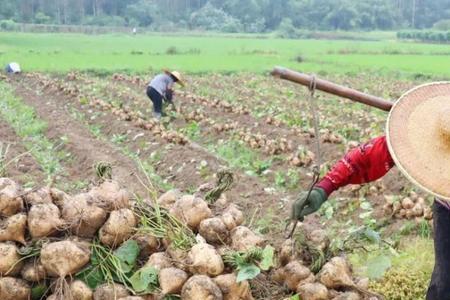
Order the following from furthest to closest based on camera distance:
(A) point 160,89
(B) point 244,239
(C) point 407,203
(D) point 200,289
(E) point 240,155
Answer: (A) point 160,89 < (E) point 240,155 < (C) point 407,203 < (B) point 244,239 < (D) point 200,289

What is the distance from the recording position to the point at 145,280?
287cm

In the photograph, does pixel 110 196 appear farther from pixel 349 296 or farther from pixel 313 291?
pixel 349 296

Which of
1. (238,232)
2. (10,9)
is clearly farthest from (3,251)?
(10,9)

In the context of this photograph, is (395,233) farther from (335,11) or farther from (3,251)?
(335,11)

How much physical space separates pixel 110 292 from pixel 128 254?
8.2 inches

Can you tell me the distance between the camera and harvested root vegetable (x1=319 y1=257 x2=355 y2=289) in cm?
290

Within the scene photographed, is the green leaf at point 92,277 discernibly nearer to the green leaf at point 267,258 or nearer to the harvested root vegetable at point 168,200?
the harvested root vegetable at point 168,200

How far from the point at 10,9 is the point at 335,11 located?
3188 cm

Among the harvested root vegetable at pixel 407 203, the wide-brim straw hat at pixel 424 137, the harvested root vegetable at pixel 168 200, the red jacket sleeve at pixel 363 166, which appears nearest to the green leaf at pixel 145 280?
the harvested root vegetable at pixel 168 200

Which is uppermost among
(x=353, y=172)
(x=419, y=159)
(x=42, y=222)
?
(x=419, y=159)

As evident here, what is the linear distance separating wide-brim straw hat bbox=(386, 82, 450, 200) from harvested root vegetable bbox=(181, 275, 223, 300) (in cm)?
94

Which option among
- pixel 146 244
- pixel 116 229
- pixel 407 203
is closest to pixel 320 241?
pixel 146 244

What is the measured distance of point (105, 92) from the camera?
14750mm

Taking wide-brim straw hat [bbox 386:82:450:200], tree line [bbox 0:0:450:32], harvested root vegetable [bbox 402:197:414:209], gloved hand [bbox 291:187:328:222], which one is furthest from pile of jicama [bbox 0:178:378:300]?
tree line [bbox 0:0:450:32]
